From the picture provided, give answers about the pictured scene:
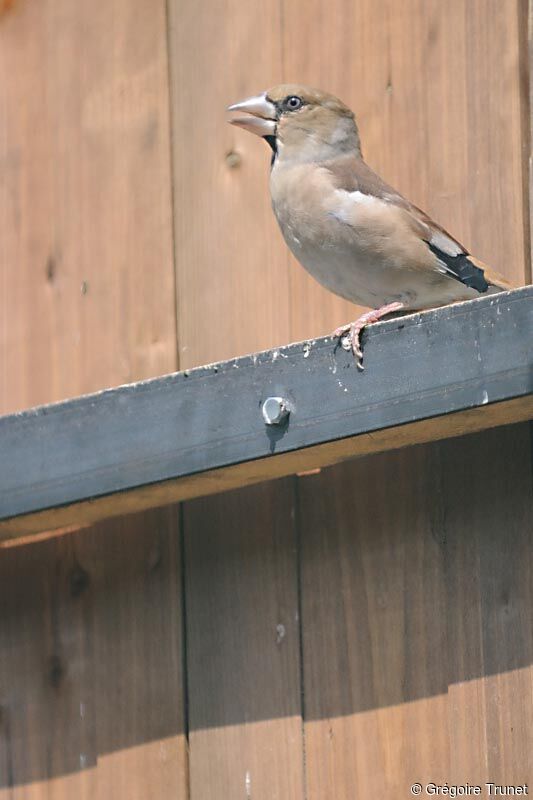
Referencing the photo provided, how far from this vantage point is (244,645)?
2.96 meters

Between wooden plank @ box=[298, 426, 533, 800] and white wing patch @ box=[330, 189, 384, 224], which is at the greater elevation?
white wing patch @ box=[330, 189, 384, 224]

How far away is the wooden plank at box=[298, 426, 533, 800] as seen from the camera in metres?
2.63

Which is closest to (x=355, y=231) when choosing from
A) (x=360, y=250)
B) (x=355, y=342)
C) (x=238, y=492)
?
(x=360, y=250)

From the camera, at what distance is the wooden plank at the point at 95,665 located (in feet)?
9.89

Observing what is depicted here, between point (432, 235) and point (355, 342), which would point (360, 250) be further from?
point (355, 342)

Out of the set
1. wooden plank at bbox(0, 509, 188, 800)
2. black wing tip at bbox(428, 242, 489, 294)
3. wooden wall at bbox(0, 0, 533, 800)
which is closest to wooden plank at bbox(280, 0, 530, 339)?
wooden wall at bbox(0, 0, 533, 800)

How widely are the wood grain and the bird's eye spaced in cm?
32

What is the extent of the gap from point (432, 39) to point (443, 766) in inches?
56.7

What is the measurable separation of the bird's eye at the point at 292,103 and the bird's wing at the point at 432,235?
23cm

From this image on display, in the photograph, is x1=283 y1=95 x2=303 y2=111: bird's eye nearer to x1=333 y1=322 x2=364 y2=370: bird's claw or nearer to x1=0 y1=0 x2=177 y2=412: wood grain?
x1=0 y1=0 x2=177 y2=412: wood grain

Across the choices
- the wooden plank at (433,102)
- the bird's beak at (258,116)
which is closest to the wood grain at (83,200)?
the bird's beak at (258,116)

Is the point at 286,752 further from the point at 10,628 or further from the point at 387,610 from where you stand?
the point at 10,628

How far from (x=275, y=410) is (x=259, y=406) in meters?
0.04

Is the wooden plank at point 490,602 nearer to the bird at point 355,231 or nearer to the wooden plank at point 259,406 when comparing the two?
the wooden plank at point 259,406
